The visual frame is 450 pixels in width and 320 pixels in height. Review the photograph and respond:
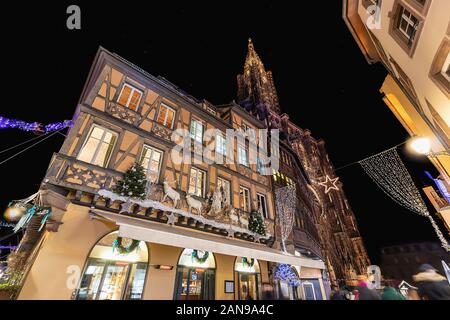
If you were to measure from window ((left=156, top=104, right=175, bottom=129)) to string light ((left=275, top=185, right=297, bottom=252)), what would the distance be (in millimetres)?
8034

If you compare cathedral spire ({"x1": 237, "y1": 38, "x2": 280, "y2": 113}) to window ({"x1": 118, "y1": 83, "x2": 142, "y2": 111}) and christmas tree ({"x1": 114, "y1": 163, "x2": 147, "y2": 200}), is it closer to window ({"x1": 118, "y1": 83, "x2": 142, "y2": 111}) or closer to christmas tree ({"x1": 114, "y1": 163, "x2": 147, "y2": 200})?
window ({"x1": 118, "y1": 83, "x2": 142, "y2": 111})

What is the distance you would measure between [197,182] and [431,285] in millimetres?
7990

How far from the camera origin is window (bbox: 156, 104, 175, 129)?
9.65 m

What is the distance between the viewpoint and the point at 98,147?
731cm

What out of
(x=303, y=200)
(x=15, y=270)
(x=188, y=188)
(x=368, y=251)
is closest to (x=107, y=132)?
(x=188, y=188)

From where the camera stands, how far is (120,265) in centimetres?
665

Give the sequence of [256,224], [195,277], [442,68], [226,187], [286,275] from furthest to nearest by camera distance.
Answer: [286,275]
[226,187]
[256,224]
[195,277]
[442,68]

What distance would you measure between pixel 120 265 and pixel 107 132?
4889 millimetres

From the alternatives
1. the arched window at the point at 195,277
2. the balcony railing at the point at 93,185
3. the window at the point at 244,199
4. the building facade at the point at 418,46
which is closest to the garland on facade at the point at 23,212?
the balcony railing at the point at 93,185

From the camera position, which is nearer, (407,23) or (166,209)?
(407,23)

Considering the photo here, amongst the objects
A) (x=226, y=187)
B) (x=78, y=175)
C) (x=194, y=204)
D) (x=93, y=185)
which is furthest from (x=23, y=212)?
(x=226, y=187)

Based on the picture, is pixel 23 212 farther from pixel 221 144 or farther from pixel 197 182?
pixel 221 144

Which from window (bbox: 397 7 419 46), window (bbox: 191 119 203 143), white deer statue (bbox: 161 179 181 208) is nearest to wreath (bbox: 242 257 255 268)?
white deer statue (bbox: 161 179 181 208)

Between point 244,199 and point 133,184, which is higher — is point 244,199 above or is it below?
above
